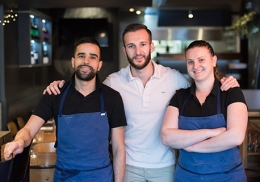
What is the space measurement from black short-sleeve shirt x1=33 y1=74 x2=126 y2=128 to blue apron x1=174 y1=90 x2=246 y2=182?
0.38m

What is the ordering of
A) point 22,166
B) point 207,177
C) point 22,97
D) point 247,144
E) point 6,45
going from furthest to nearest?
point 22,97 → point 6,45 → point 247,144 → point 207,177 → point 22,166

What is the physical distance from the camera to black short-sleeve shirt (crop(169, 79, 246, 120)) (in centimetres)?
197

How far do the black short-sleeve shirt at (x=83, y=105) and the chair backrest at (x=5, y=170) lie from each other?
1.60ft

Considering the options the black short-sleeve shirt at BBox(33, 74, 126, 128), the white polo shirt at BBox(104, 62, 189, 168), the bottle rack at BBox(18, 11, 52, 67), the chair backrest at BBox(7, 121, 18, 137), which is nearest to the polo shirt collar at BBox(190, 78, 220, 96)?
the white polo shirt at BBox(104, 62, 189, 168)

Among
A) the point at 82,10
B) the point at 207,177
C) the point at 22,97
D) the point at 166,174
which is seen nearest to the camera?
the point at 207,177

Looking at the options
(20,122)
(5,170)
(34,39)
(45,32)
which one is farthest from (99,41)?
(5,170)

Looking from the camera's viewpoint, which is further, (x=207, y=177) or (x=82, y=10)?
(x=82, y=10)

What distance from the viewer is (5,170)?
1.60m

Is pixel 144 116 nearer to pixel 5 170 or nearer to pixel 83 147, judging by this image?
pixel 83 147

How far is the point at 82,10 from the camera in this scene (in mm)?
7203

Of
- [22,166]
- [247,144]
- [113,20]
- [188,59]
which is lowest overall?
[247,144]

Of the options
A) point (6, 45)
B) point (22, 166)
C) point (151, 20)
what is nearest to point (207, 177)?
point (22, 166)

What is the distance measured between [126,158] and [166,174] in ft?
0.84

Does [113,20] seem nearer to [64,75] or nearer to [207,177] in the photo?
[64,75]
